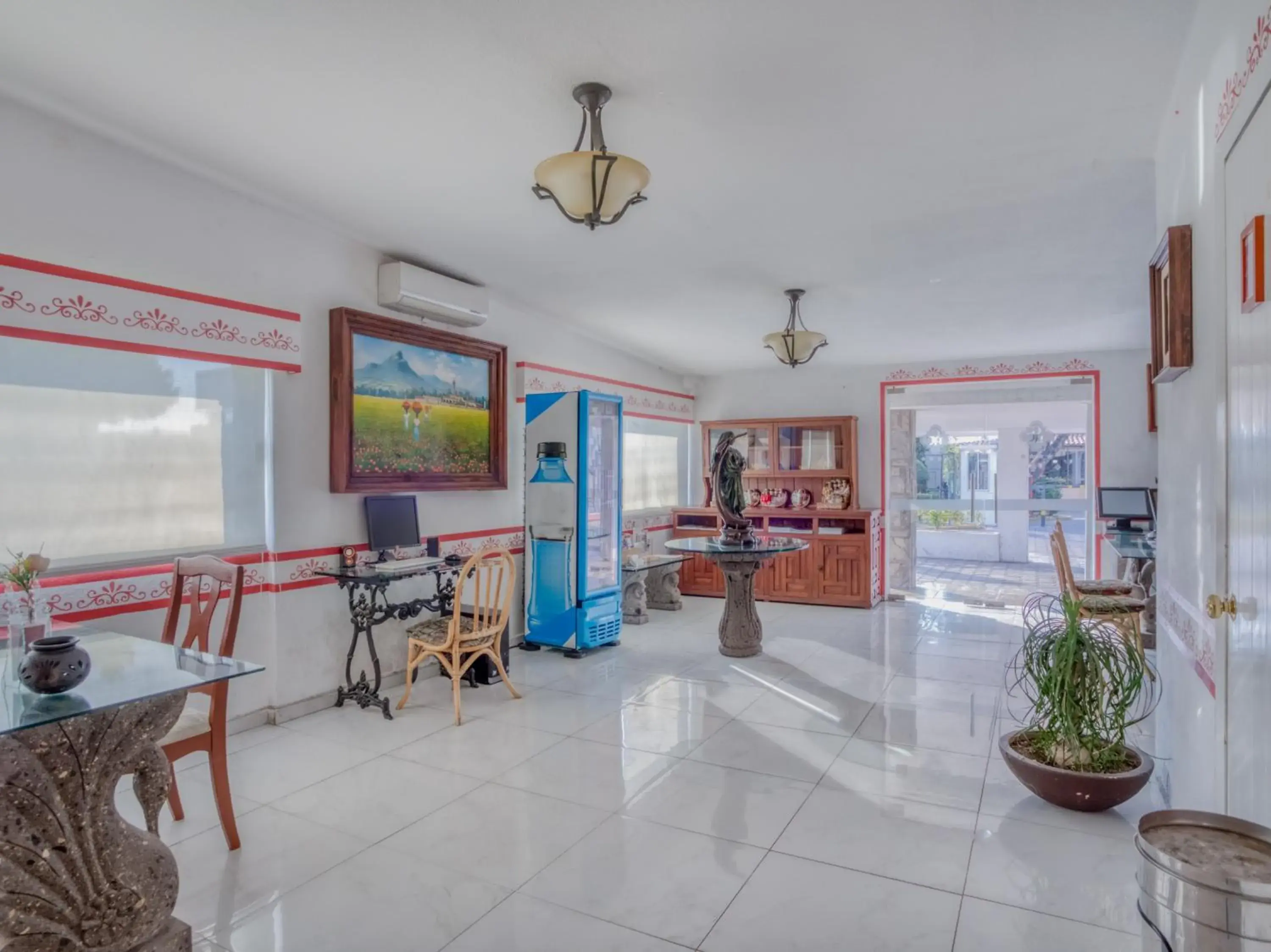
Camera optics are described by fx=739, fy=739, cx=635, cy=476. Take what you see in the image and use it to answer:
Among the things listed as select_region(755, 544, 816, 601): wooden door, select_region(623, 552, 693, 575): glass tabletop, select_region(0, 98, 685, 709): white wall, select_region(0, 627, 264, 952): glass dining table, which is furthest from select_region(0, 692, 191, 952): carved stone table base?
A: select_region(755, 544, 816, 601): wooden door

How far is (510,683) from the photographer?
4582mm

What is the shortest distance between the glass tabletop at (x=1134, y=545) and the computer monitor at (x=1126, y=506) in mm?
450

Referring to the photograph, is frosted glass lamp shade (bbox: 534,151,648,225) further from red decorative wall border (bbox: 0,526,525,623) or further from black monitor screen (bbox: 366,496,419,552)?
black monitor screen (bbox: 366,496,419,552)

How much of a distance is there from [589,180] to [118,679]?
2191mm

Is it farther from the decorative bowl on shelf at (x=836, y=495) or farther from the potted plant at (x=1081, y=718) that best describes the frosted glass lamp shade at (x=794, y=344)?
the decorative bowl on shelf at (x=836, y=495)

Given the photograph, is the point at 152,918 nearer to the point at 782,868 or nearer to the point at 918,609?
the point at 782,868

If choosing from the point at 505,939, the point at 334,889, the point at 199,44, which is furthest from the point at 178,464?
the point at 505,939

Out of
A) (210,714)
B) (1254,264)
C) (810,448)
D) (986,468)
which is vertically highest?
(1254,264)

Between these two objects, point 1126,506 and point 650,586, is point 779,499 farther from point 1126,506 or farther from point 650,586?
point 1126,506

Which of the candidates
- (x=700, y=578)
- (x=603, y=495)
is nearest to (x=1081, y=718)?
(x=603, y=495)

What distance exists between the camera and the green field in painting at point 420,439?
14.8 ft

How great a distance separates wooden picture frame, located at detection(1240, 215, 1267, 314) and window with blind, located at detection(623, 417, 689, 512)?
620cm

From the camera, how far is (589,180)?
2699mm

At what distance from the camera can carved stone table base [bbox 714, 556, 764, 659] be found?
5590mm
